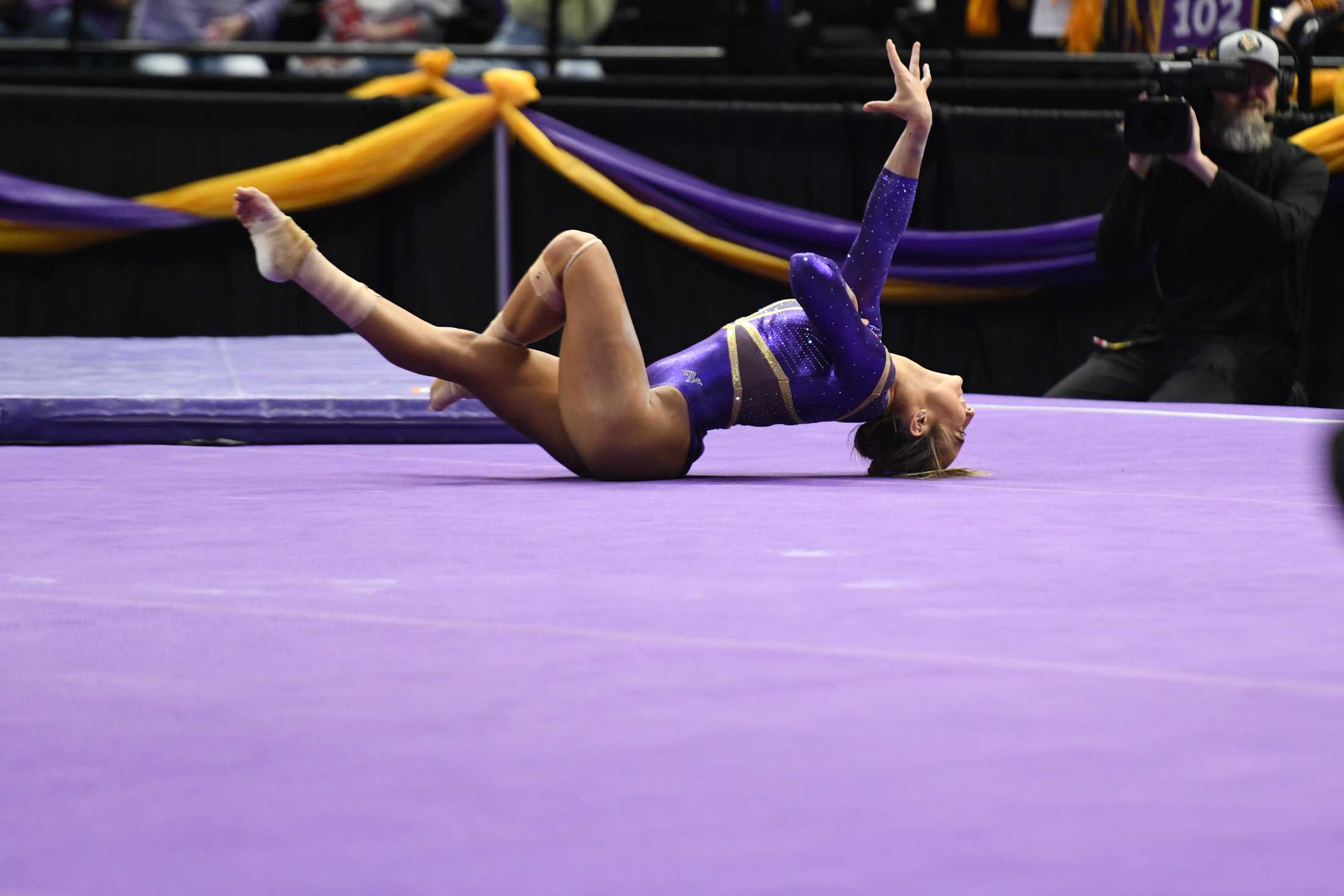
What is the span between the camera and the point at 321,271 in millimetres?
3619

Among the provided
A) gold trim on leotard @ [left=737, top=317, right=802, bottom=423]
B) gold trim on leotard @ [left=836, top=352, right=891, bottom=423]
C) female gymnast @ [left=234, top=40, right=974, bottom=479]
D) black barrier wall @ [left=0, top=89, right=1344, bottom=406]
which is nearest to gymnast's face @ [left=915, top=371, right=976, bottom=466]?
female gymnast @ [left=234, top=40, right=974, bottom=479]

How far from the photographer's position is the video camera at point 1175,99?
16.9ft

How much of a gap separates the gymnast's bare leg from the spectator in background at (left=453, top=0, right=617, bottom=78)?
3291 mm

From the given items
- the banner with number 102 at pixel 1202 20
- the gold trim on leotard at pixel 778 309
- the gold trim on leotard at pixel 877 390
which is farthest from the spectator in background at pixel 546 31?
the gold trim on leotard at pixel 877 390

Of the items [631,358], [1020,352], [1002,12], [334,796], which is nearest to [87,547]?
[631,358]

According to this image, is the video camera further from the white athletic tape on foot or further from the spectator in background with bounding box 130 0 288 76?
the spectator in background with bounding box 130 0 288 76

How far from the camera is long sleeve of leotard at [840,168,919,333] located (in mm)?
3729

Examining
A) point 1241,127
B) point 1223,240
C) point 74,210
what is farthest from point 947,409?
point 74,210

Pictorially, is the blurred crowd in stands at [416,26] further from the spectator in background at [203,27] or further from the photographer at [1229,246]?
the photographer at [1229,246]

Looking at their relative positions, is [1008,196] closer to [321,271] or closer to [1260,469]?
[1260,469]

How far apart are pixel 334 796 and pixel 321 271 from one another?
2118mm

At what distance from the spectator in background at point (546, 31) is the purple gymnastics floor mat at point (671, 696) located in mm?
3744

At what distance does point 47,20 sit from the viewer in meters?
6.87

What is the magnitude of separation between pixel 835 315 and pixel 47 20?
14.5 ft
